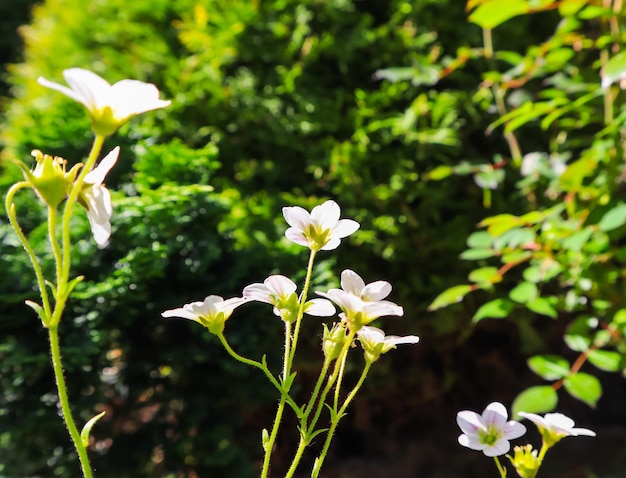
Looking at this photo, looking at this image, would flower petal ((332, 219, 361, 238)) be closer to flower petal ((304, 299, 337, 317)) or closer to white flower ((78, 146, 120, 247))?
flower petal ((304, 299, 337, 317))

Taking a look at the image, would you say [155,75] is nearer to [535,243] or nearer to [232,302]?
[535,243]

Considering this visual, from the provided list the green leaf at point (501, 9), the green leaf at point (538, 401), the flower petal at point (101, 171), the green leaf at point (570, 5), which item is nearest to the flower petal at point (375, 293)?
the flower petal at point (101, 171)

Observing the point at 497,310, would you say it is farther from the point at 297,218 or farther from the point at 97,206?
the point at 97,206

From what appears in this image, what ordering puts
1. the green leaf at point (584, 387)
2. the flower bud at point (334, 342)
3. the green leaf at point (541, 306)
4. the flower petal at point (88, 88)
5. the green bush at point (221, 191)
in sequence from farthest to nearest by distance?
1. the green bush at point (221, 191)
2. the green leaf at point (541, 306)
3. the green leaf at point (584, 387)
4. the flower bud at point (334, 342)
5. the flower petal at point (88, 88)

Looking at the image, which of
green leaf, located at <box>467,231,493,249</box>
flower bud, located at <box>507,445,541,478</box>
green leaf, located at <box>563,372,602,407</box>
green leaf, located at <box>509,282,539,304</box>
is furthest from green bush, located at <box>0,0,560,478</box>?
flower bud, located at <box>507,445,541,478</box>

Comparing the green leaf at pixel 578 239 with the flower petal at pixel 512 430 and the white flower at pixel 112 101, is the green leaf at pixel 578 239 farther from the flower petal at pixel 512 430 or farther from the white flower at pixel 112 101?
the white flower at pixel 112 101

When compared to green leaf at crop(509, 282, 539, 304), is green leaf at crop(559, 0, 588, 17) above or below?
above
